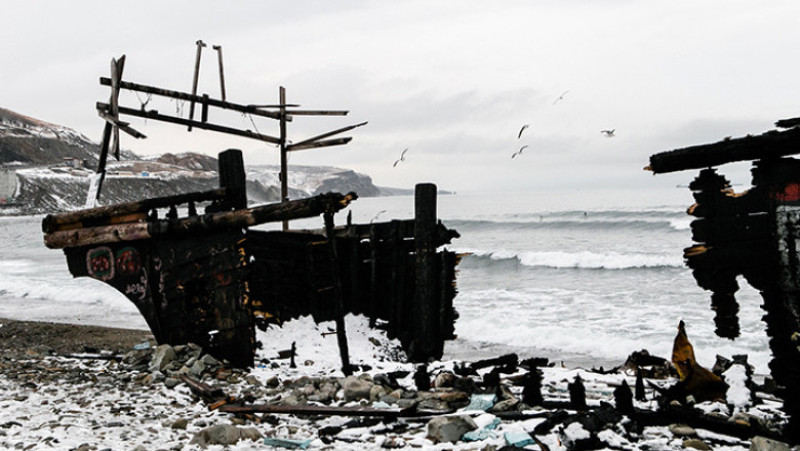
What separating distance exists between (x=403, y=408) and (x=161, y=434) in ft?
7.38

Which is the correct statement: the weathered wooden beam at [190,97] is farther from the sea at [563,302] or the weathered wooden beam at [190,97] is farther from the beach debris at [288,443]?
the beach debris at [288,443]

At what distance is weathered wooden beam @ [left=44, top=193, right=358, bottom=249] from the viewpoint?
6988 mm

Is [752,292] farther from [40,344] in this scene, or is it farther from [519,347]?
[40,344]

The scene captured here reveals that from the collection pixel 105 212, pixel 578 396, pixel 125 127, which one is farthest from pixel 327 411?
pixel 125 127

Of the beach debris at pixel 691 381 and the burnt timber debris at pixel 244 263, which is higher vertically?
the burnt timber debris at pixel 244 263

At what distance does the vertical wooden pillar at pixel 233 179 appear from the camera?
8.40m

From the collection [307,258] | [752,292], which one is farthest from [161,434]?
[752,292]

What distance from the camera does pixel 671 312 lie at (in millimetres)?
15039

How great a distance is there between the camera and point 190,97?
34.3 feet

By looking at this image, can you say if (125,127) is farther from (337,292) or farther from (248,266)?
(337,292)

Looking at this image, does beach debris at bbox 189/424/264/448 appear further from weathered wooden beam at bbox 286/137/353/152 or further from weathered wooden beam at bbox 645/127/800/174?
weathered wooden beam at bbox 286/137/353/152

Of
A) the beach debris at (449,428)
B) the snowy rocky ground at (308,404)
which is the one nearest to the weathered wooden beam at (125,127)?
the snowy rocky ground at (308,404)

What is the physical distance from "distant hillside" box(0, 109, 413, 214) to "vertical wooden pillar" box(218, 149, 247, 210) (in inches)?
2598

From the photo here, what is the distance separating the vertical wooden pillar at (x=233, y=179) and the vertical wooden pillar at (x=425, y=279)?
2.64 m
